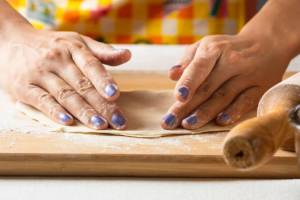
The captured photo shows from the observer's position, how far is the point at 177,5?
159 cm

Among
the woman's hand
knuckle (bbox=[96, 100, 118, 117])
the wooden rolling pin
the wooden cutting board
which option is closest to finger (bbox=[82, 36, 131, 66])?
the woman's hand

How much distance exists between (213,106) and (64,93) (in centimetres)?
23

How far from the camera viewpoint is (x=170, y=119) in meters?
0.93

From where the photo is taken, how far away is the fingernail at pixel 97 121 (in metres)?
0.91

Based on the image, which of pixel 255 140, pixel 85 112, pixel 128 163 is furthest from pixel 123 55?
pixel 255 140

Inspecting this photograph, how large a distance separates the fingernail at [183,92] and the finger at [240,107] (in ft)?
0.23

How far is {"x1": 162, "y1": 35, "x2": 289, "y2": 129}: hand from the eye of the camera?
936mm

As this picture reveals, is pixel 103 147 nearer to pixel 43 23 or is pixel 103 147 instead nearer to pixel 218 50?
pixel 218 50

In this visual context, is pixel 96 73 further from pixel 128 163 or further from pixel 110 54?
pixel 128 163

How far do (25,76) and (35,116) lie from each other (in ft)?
0.28

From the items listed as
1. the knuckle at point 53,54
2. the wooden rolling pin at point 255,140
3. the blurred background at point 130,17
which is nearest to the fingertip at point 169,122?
the knuckle at point 53,54
